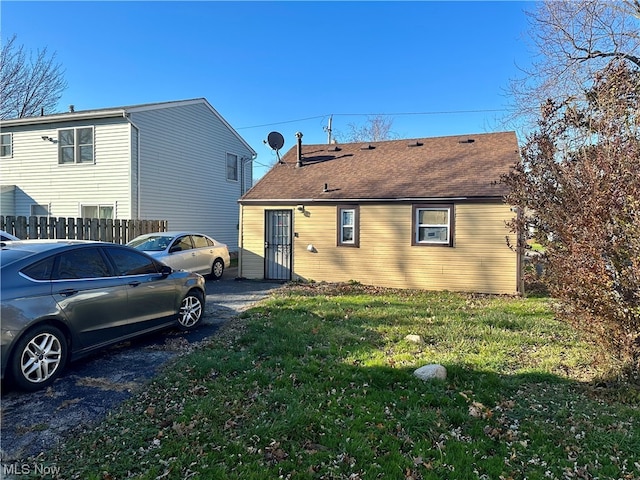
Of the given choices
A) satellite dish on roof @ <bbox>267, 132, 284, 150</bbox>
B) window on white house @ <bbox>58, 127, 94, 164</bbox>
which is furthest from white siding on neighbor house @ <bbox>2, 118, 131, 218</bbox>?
satellite dish on roof @ <bbox>267, 132, 284, 150</bbox>

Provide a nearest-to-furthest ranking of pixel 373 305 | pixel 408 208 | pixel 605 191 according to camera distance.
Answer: pixel 605 191 < pixel 373 305 < pixel 408 208

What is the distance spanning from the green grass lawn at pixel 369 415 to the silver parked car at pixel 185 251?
15.6 feet

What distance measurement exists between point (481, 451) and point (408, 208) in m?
8.39

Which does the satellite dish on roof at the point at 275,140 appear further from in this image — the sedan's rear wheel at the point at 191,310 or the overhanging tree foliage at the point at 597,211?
the overhanging tree foliage at the point at 597,211

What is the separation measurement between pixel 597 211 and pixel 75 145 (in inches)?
667

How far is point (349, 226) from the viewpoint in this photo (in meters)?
11.9

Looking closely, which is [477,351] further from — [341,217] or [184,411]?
[341,217]

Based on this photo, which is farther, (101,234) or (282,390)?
(101,234)

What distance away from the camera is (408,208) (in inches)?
442

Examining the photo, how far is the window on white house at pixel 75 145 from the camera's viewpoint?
15.3m

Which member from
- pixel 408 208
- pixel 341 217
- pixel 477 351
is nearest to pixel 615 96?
pixel 477 351

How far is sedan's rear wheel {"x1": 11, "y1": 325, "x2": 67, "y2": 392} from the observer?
159 inches

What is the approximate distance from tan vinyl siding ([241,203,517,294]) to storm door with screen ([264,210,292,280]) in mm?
229

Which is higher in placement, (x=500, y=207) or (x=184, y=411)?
(x=500, y=207)
